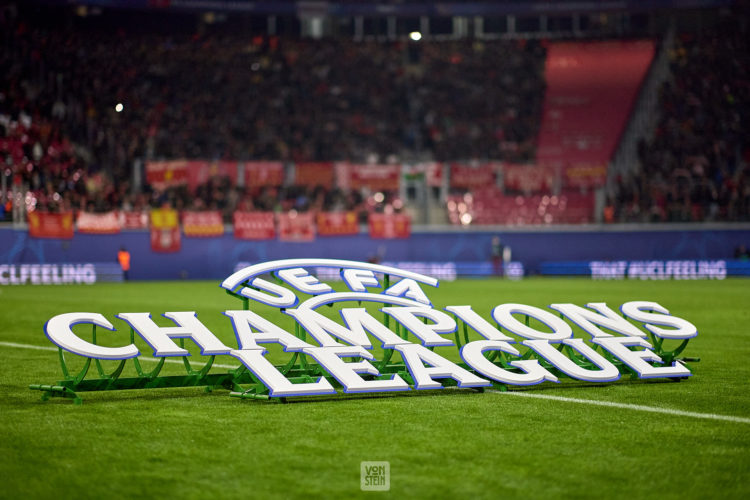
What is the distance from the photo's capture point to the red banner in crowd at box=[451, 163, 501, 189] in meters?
42.9

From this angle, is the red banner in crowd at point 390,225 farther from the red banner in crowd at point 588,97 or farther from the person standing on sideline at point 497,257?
the red banner in crowd at point 588,97

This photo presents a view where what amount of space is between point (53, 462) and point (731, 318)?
1503 centimetres

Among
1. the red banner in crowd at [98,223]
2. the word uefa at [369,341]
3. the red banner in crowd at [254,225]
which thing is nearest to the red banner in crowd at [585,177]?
the red banner in crowd at [254,225]

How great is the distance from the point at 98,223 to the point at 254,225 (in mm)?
6373

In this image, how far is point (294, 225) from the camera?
137 ft

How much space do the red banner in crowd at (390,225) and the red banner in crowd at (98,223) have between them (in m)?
10.7

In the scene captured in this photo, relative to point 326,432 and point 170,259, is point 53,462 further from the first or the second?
point 170,259

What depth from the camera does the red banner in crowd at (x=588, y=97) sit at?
46.2 metres

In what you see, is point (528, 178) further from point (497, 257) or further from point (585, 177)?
point (497, 257)

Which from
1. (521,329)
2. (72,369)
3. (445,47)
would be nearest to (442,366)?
(521,329)

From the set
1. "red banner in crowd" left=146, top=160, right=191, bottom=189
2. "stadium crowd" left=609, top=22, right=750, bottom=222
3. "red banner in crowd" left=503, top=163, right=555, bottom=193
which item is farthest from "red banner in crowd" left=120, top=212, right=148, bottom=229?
"stadium crowd" left=609, top=22, right=750, bottom=222

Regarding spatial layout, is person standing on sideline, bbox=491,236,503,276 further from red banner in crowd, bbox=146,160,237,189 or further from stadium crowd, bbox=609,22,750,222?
red banner in crowd, bbox=146,160,237,189

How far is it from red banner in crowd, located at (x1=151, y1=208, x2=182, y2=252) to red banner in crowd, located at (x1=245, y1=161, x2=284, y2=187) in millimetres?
3867
